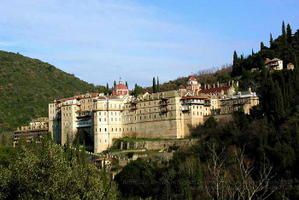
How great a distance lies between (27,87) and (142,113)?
187ft

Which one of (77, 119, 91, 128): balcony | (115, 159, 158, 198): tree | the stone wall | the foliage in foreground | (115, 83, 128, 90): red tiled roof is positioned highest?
(115, 83, 128, 90): red tiled roof

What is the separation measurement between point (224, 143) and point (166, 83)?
64.9 m

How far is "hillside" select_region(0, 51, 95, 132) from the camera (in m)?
120

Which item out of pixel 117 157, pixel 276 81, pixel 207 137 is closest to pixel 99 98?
pixel 117 157

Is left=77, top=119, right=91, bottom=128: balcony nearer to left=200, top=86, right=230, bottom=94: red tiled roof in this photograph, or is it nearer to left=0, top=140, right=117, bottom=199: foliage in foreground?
left=200, top=86, right=230, bottom=94: red tiled roof

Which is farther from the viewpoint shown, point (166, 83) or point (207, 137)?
point (166, 83)

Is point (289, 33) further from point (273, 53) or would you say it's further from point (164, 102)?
point (164, 102)

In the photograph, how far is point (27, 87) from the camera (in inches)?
5271

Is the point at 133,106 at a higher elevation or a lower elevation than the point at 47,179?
higher

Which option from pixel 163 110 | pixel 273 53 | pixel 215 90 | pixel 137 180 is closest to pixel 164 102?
pixel 163 110

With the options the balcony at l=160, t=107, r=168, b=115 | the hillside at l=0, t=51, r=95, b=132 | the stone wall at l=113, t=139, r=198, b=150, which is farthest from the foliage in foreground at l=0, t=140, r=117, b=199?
the hillside at l=0, t=51, r=95, b=132

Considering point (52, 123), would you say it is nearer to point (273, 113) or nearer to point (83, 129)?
point (83, 129)

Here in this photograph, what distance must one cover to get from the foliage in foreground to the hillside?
301 feet

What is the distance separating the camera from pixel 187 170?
202 ft
